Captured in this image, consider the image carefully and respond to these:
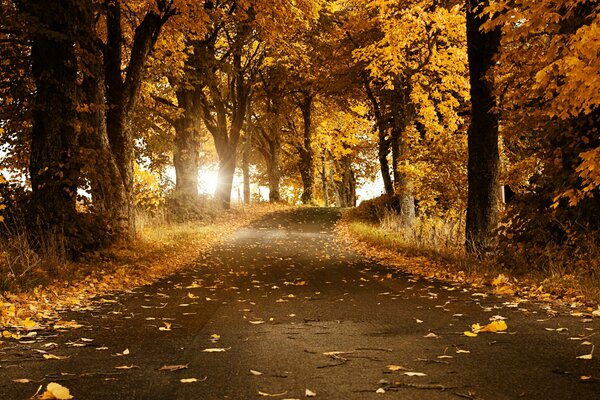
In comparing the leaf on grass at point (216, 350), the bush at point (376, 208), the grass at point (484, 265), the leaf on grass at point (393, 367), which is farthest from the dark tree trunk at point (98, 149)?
the bush at point (376, 208)

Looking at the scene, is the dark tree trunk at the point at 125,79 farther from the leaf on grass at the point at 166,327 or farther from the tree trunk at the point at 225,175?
the tree trunk at the point at 225,175

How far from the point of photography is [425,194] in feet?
61.9

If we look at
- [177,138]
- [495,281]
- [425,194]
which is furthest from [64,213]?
[177,138]

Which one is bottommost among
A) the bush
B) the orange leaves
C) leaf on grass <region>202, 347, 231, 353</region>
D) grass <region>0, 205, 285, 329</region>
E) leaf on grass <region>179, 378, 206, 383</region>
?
the orange leaves

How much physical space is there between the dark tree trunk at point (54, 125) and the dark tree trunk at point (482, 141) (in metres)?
8.58

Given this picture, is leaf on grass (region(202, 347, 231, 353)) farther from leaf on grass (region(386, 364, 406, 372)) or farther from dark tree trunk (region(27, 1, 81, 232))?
dark tree trunk (region(27, 1, 81, 232))

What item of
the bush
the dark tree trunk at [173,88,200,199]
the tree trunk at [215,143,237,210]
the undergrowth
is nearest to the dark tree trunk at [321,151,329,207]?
the tree trunk at [215,143,237,210]

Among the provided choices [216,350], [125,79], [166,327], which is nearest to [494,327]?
[216,350]

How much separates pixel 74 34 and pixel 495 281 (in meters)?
9.85

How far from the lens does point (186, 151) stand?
82.2ft

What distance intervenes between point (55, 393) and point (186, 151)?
853 inches

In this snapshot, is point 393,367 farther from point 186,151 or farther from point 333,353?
point 186,151

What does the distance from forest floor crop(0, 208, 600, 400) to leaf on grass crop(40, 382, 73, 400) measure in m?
0.01

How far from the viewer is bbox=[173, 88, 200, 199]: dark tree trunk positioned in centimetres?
2503
